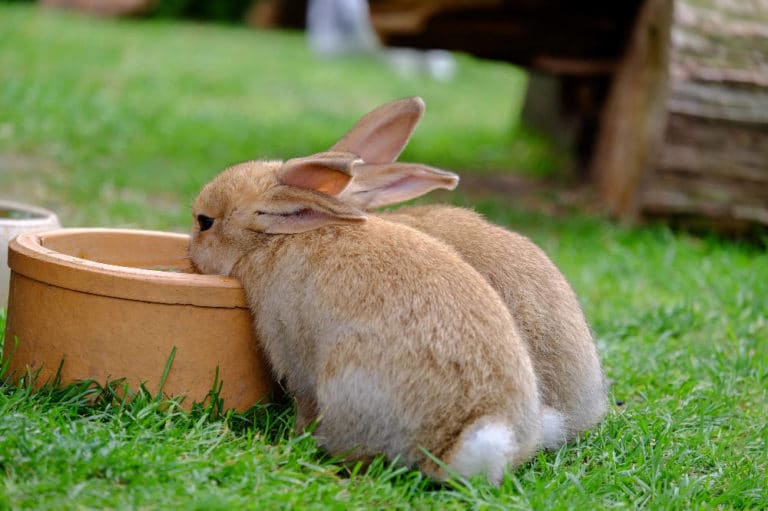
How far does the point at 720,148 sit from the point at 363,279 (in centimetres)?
346

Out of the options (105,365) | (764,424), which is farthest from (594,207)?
(105,365)

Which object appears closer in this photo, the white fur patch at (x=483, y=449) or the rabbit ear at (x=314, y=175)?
the white fur patch at (x=483, y=449)

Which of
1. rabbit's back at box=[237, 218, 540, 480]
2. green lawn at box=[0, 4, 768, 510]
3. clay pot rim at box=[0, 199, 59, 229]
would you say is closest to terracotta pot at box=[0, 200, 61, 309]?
clay pot rim at box=[0, 199, 59, 229]

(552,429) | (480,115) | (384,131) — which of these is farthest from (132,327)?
(480,115)

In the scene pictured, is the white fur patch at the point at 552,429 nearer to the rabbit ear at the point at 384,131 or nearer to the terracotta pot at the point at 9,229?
the rabbit ear at the point at 384,131

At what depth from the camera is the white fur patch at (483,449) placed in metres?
2.49

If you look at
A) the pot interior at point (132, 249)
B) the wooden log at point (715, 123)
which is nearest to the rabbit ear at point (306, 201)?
the pot interior at point (132, 249)

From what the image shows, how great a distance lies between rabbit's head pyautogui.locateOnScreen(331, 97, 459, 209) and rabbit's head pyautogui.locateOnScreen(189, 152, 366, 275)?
0.73ft

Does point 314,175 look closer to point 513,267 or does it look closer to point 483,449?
point 513,267

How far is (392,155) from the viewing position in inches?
131

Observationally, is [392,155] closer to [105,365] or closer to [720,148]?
[105,365]

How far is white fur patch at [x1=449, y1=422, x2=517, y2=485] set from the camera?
2488 millimetres

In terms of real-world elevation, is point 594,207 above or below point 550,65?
below

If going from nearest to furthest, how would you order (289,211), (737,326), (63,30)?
1. (289,211)
2. (737,326)
3. (63,30)
